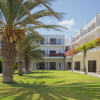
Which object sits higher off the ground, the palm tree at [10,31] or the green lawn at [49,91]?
the palm tree at [10,31]

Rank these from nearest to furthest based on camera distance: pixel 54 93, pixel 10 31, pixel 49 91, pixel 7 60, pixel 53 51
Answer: pixel 54 93 < pixel 49 91 < pixel 7 60 < pixel 10 31 < pixel 53 51

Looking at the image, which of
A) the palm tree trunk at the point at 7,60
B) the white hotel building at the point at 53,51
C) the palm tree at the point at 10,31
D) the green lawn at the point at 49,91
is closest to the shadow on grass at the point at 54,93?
the green lawn at the point at 49,91

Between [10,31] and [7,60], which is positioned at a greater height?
[10,31]

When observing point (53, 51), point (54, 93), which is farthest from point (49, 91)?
point (53, 51)

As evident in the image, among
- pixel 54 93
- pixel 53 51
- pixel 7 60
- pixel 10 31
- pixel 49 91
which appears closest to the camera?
pixel 54 93

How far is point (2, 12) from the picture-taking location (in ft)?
31.4

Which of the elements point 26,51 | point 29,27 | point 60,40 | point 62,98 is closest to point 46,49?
point 60,40

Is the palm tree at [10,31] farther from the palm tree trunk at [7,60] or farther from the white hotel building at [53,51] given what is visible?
the white hotel building at [53,51]

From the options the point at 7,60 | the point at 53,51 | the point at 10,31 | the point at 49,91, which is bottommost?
the point at 49,91

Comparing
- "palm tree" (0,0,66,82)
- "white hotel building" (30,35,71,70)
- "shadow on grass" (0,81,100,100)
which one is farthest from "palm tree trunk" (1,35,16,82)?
"white hotel building" (30,35,71,70)

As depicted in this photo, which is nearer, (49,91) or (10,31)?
(49,91)

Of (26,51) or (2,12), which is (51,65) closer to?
(26,51)

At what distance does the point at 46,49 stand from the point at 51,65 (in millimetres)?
5342

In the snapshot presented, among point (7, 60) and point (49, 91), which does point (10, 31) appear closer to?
point (7, 60)
